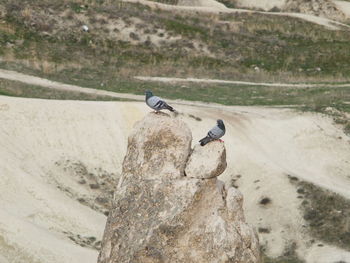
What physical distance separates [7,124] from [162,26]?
109 ft

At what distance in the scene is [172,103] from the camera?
1876 inches

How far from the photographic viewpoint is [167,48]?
216 ft

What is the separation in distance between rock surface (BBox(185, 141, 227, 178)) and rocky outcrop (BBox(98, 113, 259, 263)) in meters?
0.03

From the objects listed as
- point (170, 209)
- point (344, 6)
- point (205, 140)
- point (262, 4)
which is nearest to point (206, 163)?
point (205, 140)

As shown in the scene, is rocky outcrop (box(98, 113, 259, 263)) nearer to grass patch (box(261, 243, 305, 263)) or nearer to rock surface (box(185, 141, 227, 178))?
rock surface (box(185, 141, 227, 178))

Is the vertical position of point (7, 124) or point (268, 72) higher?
point (7, 124)

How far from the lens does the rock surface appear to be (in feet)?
66.5

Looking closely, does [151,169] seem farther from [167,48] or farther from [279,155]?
[167,48]

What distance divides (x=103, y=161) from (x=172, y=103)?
11109 millimetres

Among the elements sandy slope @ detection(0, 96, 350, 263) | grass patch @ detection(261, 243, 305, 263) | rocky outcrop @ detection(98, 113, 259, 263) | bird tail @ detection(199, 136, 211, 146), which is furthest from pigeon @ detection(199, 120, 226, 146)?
grass patch @ detection(261, 243, 305, 263)

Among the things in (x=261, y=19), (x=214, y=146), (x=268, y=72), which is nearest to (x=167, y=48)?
(x=268, y=72)

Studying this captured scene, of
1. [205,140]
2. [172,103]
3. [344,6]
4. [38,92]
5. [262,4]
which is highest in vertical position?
[205,140]

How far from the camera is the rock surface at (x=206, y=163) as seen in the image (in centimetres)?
2028

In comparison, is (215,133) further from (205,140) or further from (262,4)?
(262,4)
